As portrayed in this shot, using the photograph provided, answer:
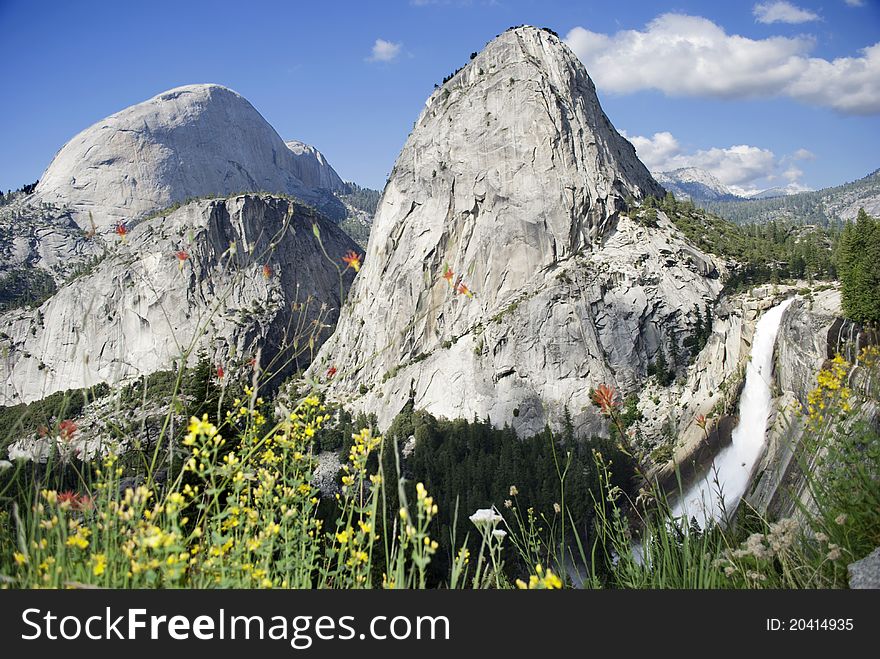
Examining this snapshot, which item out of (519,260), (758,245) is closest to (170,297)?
(519,260)

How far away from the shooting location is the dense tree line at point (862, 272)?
4269 cm

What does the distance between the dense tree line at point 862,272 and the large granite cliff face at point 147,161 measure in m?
141

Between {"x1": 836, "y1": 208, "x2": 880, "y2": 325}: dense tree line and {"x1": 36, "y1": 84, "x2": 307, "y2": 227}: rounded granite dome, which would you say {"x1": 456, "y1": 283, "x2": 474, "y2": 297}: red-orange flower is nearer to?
{"x1": 836, "y1": 208, "x2": 880, "y2": 325}: dense tree line

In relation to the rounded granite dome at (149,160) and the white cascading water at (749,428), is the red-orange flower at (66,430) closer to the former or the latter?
the white cascading water at (749,428)

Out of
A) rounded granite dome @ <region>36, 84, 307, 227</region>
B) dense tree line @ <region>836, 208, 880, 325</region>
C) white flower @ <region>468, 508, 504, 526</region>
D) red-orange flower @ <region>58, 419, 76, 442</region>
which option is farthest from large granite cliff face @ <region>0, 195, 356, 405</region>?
white flower @ <region>468, 508, 504, 526</region>

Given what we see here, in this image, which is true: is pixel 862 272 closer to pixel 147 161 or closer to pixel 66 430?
pixel 66 430

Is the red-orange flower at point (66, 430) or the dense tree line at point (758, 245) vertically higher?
the dense tree line at point (758, 245)

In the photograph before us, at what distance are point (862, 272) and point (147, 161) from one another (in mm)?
172682

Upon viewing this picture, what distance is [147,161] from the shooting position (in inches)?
6137

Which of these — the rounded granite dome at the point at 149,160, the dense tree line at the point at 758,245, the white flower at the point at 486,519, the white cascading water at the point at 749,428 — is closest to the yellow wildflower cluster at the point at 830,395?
the white flower at the point at 486,519

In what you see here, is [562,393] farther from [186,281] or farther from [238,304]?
[186,281]

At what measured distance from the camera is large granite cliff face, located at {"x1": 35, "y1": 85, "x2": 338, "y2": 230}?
5935 inches

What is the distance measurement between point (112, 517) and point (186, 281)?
107872 mm

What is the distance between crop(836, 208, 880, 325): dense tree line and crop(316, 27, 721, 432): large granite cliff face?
23743mm
